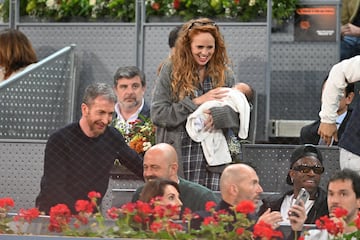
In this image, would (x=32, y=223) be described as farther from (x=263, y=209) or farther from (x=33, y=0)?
(x=33, y=0)

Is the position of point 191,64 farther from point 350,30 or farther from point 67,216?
point 350,30

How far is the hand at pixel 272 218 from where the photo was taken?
15.1ft

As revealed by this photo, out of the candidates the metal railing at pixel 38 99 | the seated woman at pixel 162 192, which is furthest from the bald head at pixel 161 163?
the metal railing at pixel 38 99

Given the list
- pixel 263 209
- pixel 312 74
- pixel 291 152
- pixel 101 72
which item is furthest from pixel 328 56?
pixel 263 209

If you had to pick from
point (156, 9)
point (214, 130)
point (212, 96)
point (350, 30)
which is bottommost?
point (214, 130)

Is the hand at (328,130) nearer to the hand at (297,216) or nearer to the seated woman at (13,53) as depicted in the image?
the hand at (297,216)

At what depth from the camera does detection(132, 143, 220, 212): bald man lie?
16.5 ft

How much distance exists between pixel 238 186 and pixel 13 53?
10.4ft

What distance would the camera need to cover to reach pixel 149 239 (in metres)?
4.55

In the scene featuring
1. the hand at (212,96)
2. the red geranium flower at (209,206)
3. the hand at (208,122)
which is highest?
the hand at (212,96)

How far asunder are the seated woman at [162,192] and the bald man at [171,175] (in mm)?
33

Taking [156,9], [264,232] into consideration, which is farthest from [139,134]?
[156,9]

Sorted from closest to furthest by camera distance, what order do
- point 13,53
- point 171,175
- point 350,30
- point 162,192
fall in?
point 162,192 < point 171,175 < point 13,53 < point 350,30

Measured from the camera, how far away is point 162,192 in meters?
4.93
